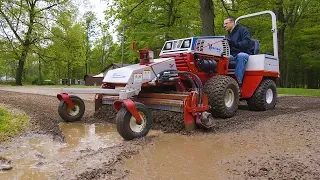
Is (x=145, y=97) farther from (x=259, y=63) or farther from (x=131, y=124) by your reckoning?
(x=259, y=63)

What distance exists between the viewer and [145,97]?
20.5 ft

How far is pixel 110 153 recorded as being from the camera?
13.4 ft

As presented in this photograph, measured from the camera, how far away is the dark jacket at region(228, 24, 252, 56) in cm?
770

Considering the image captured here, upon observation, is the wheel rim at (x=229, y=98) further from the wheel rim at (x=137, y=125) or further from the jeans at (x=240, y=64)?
the wheel rim at (x=137, y=125)

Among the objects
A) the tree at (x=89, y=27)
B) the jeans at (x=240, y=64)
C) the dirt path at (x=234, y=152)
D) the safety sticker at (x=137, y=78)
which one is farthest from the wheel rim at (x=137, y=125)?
the tree at (x=89, y=27)

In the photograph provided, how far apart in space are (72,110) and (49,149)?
251cm

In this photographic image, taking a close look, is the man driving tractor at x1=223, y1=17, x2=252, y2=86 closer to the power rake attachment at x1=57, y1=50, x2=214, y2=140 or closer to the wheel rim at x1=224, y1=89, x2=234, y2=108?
the wheel rim at x1=224, y1=89, x2=234, y2=108

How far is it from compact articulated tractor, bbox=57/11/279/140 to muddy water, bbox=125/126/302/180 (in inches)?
20.1

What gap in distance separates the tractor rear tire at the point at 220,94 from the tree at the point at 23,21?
1110 inches

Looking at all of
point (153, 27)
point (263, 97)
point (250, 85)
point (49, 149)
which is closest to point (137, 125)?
point (49, 149)

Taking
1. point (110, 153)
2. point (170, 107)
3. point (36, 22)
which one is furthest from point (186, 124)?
point (36, 22)

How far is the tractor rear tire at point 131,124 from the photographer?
479 centimetres

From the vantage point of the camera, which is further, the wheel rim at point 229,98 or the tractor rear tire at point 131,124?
the wheel rim at point 229,98

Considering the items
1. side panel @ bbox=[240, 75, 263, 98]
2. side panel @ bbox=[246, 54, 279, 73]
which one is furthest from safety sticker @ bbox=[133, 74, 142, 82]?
side panel @ bbox=[246, 54, 279, 73]
